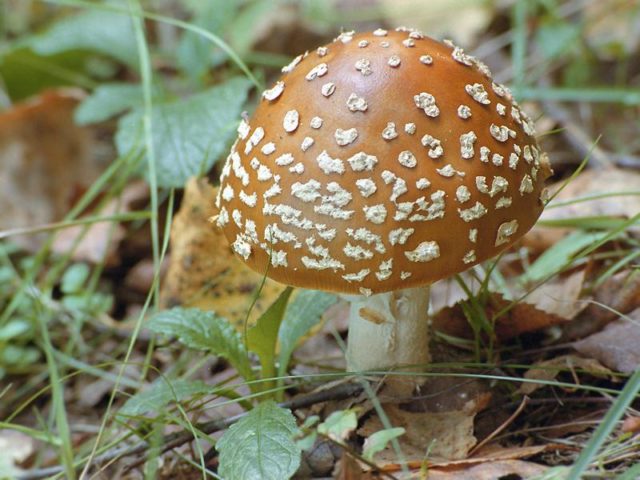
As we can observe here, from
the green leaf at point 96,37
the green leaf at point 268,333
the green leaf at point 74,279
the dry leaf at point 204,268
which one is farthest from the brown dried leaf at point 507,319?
the green leaf at point 96,37

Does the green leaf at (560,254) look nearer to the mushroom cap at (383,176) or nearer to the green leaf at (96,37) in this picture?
the mushroom cap at (383,176)

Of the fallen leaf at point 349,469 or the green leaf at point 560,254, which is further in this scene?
the green leaf at point 560,254

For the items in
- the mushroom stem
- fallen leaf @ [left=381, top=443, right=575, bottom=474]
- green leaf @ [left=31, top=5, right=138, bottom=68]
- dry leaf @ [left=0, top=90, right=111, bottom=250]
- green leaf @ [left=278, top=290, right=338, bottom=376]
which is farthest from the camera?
green leaf @ [left=31, top=5, right=138, bottom=68]

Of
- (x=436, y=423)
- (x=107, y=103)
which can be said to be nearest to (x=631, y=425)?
(x=436, y=423)

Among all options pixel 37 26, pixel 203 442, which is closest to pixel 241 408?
pixel 203 442

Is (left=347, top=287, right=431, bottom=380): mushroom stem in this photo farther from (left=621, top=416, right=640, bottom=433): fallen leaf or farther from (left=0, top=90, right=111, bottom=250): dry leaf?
(left=0, top=90, right=111, bottom=250): dry leaf

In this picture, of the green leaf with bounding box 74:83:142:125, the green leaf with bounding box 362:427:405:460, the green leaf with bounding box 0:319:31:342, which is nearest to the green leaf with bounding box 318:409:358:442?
the green leaf with bounding box 362:427:405:460
